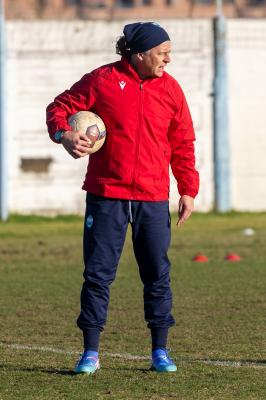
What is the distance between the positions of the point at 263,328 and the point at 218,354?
4.24 feet

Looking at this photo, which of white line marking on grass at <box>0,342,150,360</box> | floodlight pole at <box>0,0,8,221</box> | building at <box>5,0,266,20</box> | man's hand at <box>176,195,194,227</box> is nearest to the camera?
man's hand at <box>176,195,194,227</box>

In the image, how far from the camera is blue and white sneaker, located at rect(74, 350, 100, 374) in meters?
6.94

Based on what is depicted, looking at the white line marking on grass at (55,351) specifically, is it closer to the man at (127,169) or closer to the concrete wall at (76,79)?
the man at (127,169)

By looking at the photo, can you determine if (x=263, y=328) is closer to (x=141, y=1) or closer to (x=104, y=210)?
(x=104, y=210)

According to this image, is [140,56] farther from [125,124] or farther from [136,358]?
[136,358]

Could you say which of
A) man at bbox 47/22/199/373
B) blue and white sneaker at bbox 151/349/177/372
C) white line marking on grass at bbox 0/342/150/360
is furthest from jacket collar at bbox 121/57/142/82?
white line marking on grass at bbox 0/342/150/360

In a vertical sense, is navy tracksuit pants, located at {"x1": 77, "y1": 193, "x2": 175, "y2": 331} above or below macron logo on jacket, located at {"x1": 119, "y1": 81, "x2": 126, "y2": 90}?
below

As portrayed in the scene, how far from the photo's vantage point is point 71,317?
9805mm

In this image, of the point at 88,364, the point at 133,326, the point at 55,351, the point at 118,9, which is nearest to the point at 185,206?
the point at 88,364

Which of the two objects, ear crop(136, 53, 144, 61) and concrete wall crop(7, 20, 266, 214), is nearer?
ear crop(136, 53, 144, 61)

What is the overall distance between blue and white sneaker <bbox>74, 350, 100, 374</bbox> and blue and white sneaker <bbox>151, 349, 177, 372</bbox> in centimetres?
34

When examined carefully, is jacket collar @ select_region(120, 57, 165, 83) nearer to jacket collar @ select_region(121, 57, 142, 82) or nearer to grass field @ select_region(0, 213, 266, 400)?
jacket collar @ select_region(121, 57, 142, 82)

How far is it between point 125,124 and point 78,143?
1.11 feet

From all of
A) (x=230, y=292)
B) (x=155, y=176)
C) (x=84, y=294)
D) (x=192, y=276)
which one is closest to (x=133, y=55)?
(x=155, y=176)
